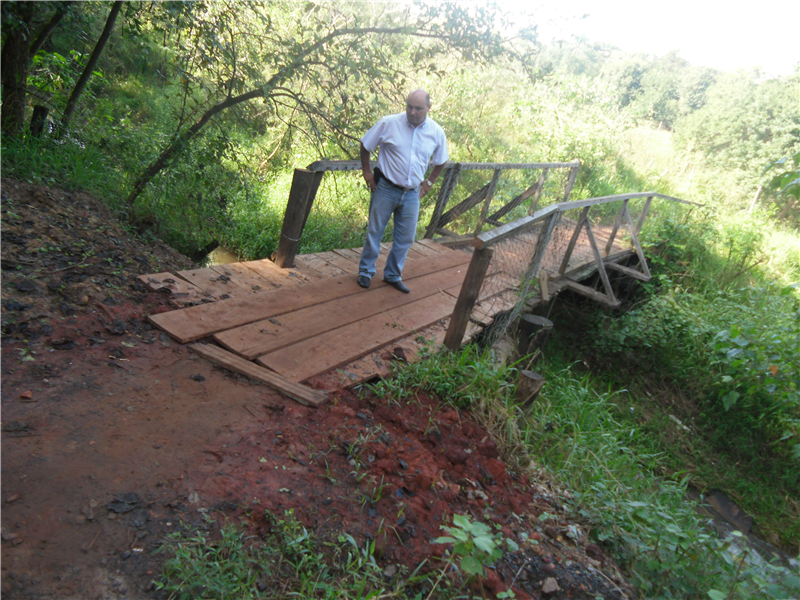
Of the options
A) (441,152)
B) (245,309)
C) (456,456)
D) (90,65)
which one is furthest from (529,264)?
(90,65)

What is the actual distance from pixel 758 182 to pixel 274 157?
54.8ft

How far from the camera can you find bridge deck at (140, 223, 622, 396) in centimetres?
335

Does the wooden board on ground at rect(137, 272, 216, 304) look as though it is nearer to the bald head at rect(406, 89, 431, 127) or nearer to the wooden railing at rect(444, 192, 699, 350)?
the wooden railing at rect(444, 192, 699, 350)

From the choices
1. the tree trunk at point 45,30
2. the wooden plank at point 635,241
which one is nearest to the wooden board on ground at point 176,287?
the tree trunk at point 45,30

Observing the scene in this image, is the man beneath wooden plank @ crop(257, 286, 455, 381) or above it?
above

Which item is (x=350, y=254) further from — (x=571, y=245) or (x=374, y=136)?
(x=571, y=245)

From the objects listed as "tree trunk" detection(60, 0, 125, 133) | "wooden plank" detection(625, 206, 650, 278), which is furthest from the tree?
"wooden plank" detection(625, 206, 650, 278)

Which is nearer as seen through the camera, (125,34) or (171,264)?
(171,264)

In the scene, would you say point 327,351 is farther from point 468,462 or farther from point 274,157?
point 274,157

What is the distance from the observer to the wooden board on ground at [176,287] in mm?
3625

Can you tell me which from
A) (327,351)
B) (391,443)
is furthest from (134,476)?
(327,351)

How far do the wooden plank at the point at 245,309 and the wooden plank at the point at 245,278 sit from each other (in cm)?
13

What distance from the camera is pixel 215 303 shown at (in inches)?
145

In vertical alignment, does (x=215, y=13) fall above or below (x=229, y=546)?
above
